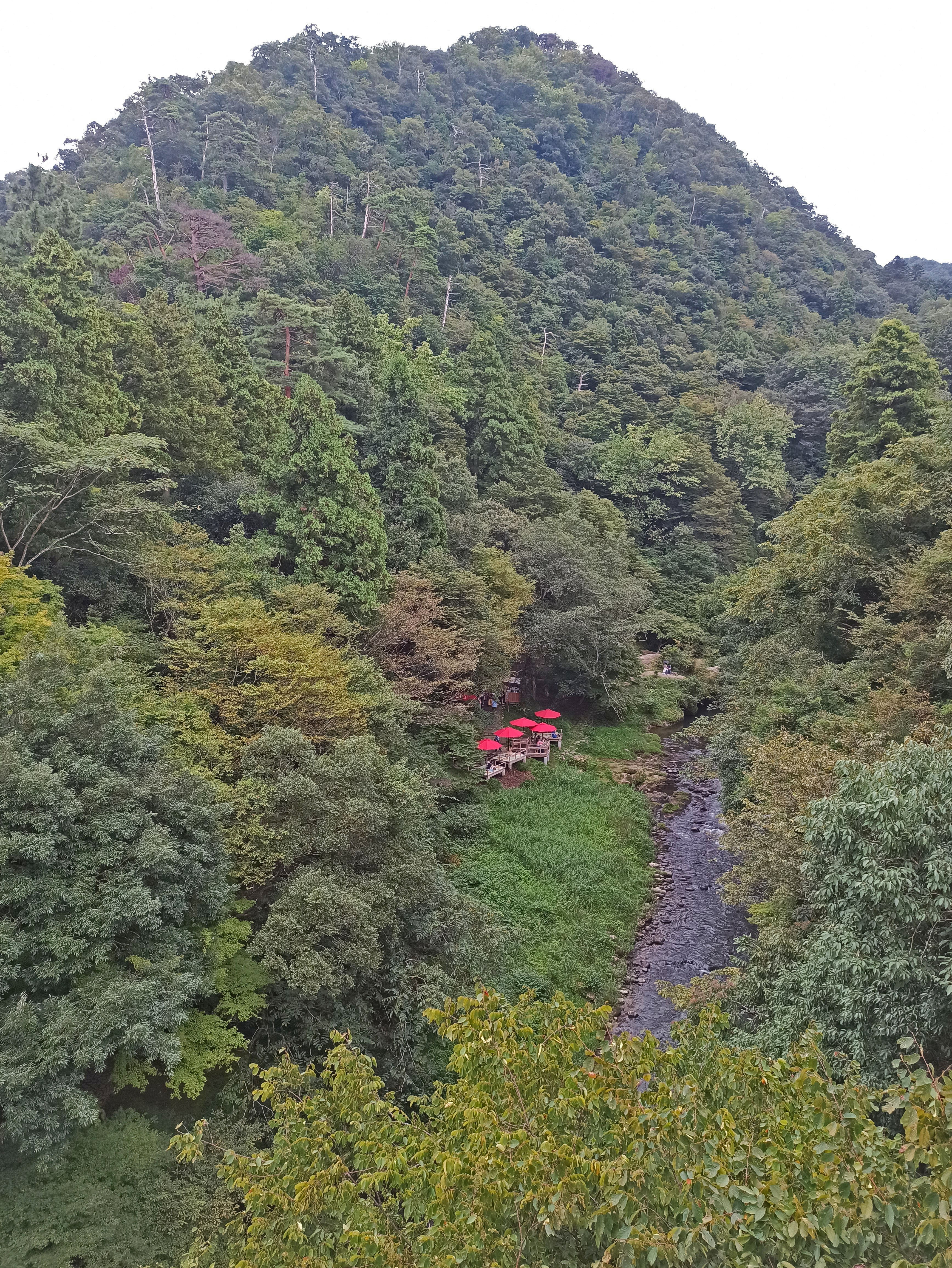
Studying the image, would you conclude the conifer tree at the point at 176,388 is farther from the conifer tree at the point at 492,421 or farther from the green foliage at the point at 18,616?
the conifer tree at the point at 492,421

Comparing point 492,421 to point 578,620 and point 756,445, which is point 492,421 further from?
point 756,445

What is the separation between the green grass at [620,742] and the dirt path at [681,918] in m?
2.62

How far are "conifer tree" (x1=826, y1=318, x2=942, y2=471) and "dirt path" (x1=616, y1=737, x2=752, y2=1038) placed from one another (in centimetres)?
1725

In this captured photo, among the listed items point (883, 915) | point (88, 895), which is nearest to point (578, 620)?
point (883, 915)

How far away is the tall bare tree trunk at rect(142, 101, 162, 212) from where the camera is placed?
5161 cm

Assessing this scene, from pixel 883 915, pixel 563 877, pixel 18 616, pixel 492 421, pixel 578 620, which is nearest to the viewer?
pixel 883 915

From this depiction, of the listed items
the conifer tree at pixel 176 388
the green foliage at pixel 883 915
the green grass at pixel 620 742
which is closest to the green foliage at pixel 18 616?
the conifer tree at pixel 176 388

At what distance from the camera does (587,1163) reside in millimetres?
4316

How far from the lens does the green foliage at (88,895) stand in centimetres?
799

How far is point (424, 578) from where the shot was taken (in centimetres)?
2239

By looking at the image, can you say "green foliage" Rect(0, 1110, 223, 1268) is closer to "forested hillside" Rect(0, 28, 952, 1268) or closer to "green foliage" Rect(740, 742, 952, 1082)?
"forested hillside" Rect(0, 28, 952, 1268)

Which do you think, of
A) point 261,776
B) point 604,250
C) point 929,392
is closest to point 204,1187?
point 261,776

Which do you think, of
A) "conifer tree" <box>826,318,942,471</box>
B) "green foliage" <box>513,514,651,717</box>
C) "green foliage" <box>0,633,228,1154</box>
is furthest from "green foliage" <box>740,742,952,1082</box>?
"conifer tree" <box>826,318,942,471</box>

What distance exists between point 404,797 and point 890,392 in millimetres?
29643
